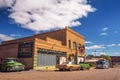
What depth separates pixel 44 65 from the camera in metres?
32.7

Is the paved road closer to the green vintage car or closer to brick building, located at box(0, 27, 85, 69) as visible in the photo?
the green vintage car

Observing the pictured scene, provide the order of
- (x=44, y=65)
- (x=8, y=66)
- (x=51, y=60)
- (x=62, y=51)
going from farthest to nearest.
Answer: (x=62, y=51)
(x=51, y=60)
(x=44, y=65)
(x=8, y=66)

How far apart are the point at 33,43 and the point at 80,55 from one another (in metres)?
24.6

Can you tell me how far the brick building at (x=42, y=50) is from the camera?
99.7ft

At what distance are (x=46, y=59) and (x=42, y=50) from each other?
208 centimetres

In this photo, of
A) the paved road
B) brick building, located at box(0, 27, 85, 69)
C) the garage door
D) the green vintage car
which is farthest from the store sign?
the paved road

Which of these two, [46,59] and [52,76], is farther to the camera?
[46,59]

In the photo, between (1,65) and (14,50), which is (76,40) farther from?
(1,65)

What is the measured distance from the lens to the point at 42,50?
32406 millimetres

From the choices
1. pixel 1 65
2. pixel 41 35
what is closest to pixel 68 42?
pixel 41 35

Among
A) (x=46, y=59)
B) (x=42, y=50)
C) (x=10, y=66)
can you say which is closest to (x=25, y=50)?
(x=42, y=50)

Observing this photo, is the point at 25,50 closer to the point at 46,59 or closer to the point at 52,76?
the point at 46,59

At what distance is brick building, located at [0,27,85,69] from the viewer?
99.7 ft

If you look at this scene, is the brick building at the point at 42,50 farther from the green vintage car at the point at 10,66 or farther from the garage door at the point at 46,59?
the green vintage car at the point at 10,66
